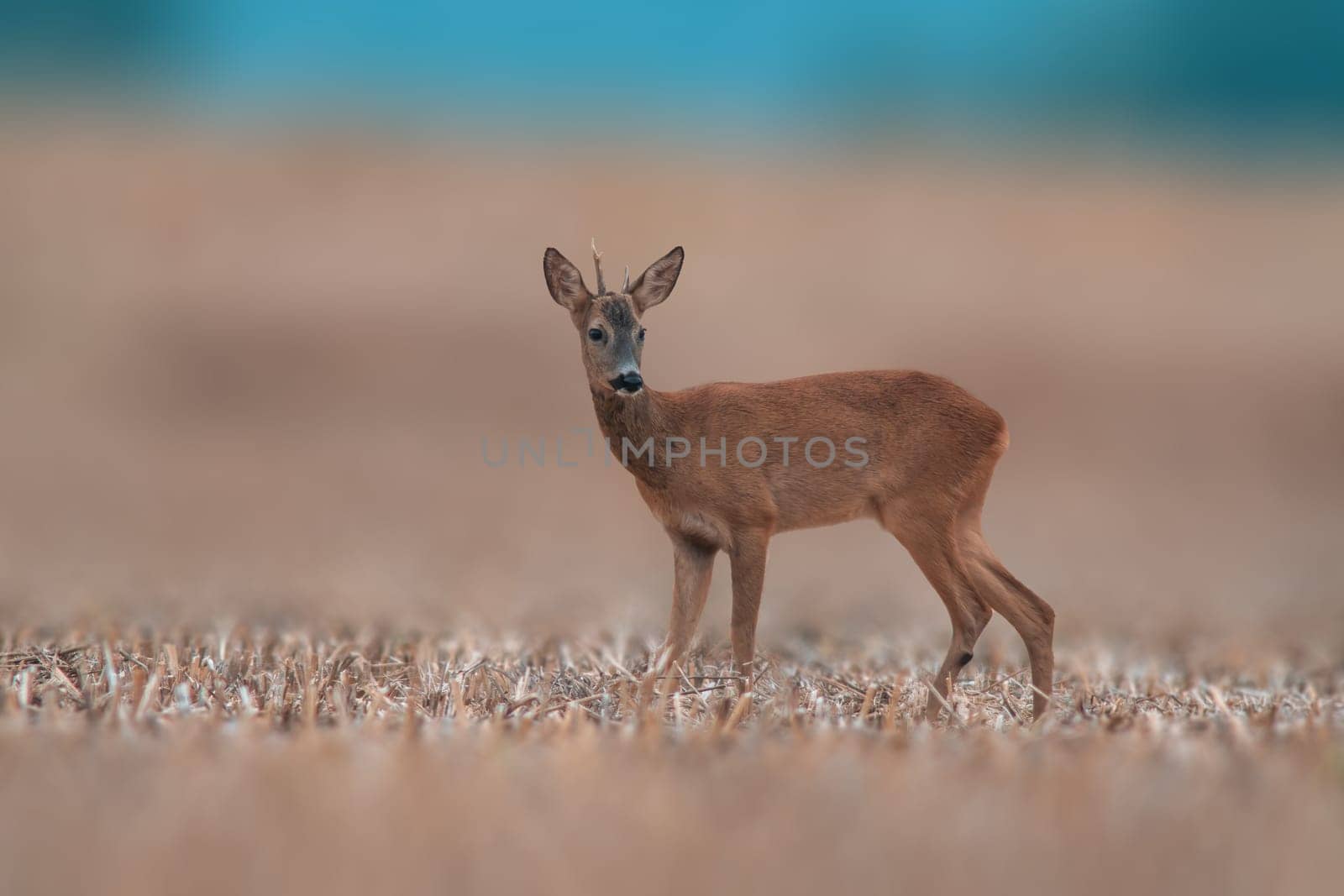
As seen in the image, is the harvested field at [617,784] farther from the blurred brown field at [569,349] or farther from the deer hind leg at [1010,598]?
the blurred brown field at [569,349]

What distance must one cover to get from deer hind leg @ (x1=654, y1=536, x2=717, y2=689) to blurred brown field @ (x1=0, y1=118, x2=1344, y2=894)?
173 mm

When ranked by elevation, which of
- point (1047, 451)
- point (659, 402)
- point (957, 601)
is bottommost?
point (1047, 451)

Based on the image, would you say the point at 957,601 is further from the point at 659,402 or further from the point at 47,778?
the point at 47,778

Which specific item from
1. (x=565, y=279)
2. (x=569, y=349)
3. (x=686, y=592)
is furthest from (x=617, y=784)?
(x=569, y=349)

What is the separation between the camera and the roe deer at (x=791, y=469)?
751 centimetres

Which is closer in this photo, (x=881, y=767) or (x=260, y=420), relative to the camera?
(x=881, y=767)

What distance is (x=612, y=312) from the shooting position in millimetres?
7531

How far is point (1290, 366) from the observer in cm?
2367

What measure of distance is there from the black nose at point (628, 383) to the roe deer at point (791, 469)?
166 mm

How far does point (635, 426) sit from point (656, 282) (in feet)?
2.72

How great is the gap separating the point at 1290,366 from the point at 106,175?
2131 centimetres

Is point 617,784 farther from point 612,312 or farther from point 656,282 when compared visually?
point 656,282

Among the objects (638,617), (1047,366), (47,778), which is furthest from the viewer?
(1047,366)

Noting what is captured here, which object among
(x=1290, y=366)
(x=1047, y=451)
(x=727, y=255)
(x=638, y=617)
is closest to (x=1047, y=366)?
(x=1047, y=451)
